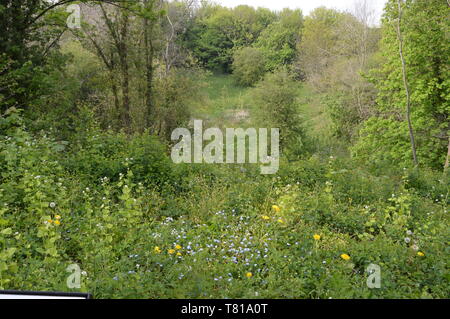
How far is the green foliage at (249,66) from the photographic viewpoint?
23938 millimetres

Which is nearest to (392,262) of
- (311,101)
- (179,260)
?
(179,260)

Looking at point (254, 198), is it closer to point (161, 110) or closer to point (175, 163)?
point (175, 163)

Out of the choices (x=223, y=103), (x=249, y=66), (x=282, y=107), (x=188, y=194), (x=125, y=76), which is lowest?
(x=188, y=194)

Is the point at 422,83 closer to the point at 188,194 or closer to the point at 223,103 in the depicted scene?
the point at 188,194

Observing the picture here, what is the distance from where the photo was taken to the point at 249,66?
23.9 m

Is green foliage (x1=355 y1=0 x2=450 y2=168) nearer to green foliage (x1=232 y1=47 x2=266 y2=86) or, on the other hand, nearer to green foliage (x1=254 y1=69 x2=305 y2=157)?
green foliage (x1=254 y1=69 x2=305 y2=157)

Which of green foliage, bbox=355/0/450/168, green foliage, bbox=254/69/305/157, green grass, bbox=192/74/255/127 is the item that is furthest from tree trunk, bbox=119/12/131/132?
green foliage, bbox=355/0/450/168

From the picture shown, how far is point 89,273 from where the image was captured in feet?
9.95

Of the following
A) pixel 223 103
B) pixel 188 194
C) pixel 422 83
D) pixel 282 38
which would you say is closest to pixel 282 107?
pixel 422 83

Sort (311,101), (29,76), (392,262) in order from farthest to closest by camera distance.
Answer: (311,101) → (29,76) → (392,262)

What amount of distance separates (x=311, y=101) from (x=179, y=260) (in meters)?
18.7

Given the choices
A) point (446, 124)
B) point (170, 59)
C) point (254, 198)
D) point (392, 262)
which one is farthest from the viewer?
point (170, 59)

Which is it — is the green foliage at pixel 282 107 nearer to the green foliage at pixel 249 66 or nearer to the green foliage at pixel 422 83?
the green foliage at pixel 422 83

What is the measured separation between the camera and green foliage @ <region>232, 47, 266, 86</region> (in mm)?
23938
